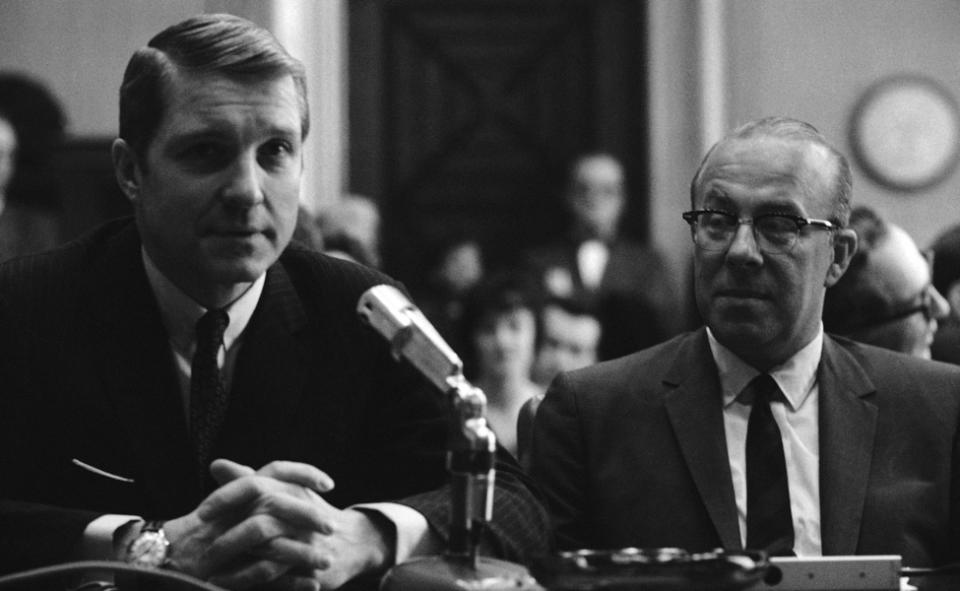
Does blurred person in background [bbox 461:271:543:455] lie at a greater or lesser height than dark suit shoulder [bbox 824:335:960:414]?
lesser

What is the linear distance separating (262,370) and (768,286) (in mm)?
823

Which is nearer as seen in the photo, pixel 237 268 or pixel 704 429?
pixel 237 268

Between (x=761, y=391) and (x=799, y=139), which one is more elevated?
(x=799, y=139)

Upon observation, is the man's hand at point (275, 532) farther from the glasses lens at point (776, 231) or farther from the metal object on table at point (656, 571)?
the glasses lens at point (776, 231)

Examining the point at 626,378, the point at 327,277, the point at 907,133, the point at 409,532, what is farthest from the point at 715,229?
the point at 907,133

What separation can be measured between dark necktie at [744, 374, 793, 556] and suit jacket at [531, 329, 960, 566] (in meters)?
0.04

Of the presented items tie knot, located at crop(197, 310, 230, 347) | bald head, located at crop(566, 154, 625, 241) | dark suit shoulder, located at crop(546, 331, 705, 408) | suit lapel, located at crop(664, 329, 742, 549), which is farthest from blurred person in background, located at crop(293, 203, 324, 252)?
bald head, located at crop(566, 154, 625, 241)

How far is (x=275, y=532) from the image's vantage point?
1.90 metres

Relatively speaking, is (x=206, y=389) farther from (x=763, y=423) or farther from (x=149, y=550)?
(x=763, y=423)

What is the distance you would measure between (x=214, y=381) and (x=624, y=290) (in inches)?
180

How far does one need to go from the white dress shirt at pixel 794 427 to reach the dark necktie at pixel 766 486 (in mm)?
15

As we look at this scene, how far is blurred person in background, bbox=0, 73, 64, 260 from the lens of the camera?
6.52m

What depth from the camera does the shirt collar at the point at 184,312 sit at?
229 cm

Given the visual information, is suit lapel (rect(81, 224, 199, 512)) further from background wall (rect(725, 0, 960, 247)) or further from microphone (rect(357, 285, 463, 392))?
background wall (rect(725, 0, 960, 247))
